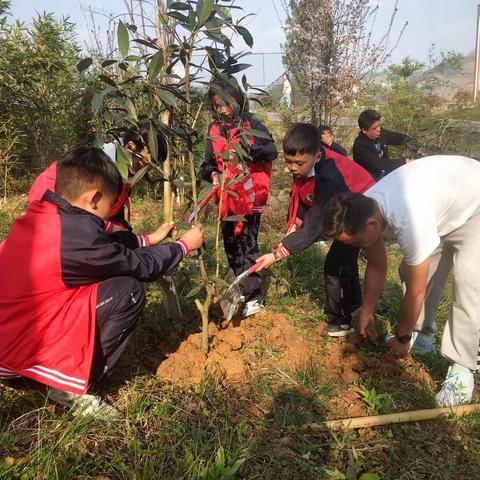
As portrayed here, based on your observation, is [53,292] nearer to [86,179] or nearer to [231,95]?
[86,179]

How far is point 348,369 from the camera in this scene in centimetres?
246

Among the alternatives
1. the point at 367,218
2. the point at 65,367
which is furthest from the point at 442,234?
the point at 65,367

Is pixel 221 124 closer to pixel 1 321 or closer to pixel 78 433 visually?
pixel 1 321

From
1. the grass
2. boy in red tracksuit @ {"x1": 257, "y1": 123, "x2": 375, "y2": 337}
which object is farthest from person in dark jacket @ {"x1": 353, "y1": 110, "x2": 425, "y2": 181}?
the grass

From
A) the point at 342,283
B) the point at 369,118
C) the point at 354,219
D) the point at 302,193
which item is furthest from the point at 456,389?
the point at 369,118

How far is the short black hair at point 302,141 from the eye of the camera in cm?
245

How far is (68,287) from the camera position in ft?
5.96

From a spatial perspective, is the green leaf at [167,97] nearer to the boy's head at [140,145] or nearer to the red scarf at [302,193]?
the boy's head at [140,145]

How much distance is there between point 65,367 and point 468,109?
9.57 meters

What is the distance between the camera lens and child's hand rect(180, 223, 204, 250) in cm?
208

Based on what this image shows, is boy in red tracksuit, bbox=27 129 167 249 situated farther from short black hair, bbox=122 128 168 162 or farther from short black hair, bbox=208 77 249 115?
short black hair, bbox=208 77 249 115

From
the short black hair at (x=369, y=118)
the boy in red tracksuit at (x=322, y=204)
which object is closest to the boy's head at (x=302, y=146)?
the boy in red tracksuit at (x=322, y=204)

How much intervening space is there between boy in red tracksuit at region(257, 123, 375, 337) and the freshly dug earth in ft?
0.73

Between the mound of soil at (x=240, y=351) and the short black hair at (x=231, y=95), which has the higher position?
the short black hair at (x=231, y=95)
